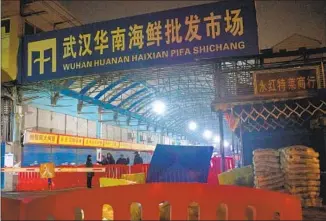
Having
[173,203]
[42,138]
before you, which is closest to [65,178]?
[42,138]

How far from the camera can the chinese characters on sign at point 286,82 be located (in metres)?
7.74

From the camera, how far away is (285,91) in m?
7.70

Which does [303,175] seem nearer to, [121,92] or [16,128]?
[16,128]

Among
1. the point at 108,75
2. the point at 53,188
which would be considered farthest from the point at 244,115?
the point at 53,188

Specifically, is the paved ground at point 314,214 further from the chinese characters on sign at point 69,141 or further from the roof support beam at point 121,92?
the roof support beam at point 121,92

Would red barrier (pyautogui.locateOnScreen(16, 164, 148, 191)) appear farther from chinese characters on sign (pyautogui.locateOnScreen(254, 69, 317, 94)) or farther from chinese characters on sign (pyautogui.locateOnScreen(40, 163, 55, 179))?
chinese characters on sign (pyautogui.locateOnScreen(254, 69, 317, 94))

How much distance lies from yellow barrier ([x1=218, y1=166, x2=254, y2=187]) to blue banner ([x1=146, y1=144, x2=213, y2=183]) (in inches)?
63.6

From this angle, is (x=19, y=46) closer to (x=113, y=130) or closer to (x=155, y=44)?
(x=155, y=44)

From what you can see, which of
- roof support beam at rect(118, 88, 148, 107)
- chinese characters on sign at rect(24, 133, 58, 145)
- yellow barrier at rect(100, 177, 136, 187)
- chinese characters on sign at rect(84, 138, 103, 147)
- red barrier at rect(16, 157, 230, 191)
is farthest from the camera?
roof support beam at rect(118, 88, 148, 107)

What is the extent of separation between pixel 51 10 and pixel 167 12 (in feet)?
33.1

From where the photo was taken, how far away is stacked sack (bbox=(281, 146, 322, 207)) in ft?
22.5

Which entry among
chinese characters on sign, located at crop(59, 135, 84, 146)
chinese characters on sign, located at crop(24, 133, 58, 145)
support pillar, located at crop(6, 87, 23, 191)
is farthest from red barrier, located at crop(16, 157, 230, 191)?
chinese characters on sign, located at crop(59, 135, 84, 146)

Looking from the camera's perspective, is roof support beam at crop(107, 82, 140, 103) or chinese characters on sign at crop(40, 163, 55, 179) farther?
roof support beam at crop(107, 82, 140, 103)

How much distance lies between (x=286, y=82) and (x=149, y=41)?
569 cm
